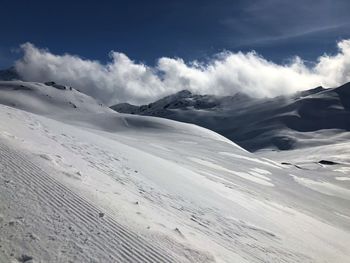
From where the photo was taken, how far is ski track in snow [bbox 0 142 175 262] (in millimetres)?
8000

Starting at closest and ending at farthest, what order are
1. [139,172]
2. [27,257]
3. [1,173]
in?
[27,257] → [1,173] → [139,172]

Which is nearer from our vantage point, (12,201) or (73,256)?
(73,256)

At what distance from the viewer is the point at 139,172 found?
18.6m

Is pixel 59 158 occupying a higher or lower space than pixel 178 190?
higher

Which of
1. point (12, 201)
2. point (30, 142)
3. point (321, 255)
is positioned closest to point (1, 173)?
point (12, 201)

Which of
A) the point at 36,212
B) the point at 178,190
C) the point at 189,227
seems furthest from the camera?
the point at 178,190

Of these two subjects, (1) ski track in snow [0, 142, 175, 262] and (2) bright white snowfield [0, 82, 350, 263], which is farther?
(1) ski track in snow [0, 142, 175, 262]

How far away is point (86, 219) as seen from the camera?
8.98 metres

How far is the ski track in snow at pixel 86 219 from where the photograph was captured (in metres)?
8.00

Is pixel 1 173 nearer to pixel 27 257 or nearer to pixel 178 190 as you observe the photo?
pixel 27 257

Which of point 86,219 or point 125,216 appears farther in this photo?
point 125,216

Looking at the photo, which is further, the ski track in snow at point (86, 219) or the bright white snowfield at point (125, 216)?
the ski track in snow at point (86, 219)

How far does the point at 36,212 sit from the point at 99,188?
364cm

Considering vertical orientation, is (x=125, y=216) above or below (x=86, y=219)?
below
